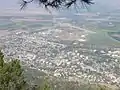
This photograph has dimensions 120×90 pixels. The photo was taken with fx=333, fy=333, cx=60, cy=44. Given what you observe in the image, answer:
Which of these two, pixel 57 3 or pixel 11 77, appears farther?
pixel 11 77

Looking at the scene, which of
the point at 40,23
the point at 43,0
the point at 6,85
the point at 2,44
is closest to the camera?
the point at 43,0

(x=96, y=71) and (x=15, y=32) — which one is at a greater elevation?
(x=96, y=71)

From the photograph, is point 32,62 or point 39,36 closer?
point 32,62

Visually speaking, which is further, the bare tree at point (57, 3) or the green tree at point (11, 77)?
the green tree at point (11, 77)

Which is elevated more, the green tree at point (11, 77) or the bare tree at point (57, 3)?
the bare tree at point (57, 3)

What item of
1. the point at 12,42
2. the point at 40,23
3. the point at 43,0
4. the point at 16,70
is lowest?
the point at 40,23

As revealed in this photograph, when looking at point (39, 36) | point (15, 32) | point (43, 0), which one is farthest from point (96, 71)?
point (43, 0)

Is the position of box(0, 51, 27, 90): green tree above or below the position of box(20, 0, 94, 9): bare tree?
below

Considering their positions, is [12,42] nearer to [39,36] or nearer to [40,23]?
[39,36]

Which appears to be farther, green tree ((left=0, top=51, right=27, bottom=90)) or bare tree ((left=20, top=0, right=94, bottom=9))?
green tree ((left=0, top=51, right=27, bottom=90))

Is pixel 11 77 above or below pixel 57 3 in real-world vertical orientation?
below

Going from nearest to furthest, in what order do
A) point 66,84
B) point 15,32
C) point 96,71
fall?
point 66,84
point 96,71
point 15,32
